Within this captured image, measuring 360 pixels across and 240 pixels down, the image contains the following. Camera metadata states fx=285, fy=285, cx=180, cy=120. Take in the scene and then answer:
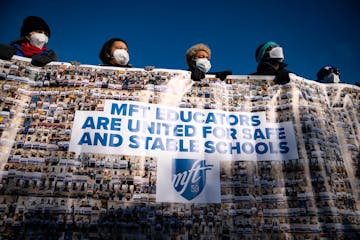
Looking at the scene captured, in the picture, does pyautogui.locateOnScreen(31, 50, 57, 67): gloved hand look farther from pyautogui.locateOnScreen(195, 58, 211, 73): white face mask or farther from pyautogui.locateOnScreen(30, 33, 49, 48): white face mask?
pyautogui.locateOnScreen(195, 58, 211, 73): white face mask

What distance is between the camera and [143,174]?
2.63 m

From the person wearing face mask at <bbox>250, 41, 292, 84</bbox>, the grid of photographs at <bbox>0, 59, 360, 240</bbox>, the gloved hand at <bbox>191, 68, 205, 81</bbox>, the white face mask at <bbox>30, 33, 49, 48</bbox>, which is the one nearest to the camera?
the grid of photographs at <bbox>0, 59, 360, 240</bbox>

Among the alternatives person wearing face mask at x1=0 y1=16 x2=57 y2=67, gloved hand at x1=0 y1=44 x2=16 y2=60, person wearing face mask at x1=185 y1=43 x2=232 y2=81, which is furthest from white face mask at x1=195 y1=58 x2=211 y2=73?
gloved hand at x1=0 y1=44 x2=16 y2=60

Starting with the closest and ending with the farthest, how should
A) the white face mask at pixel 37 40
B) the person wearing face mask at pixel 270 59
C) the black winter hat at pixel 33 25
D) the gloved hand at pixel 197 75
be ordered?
the gloved hand at pixel 197 75, the white face mask at pixel 37 40, the black winter hat at pixel 33 25, the person wearing face mask at pixel 270 59

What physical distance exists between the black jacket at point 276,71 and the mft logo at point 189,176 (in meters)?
1.34

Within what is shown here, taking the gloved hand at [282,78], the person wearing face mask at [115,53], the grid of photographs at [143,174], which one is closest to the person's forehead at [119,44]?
the person wearing face mask at [115,53]

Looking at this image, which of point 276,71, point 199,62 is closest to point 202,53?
point 199,62

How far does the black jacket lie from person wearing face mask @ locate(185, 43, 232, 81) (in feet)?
1.77

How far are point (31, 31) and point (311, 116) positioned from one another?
337 centimetres

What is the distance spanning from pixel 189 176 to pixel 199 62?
1.46 metres

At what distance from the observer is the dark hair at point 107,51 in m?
3.59

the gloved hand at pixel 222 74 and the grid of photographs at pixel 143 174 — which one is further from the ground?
the gloved hand at pixel 222 74

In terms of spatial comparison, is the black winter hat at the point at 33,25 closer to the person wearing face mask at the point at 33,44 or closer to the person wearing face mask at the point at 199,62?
the person wearing face mask at the point at 33,44

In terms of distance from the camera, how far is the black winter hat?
347 cm
